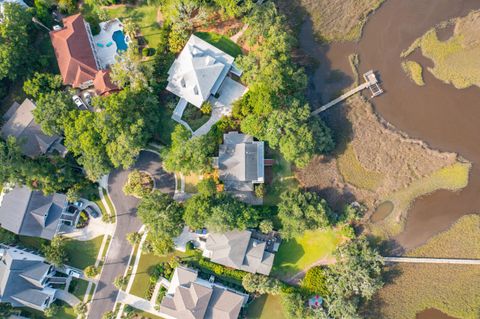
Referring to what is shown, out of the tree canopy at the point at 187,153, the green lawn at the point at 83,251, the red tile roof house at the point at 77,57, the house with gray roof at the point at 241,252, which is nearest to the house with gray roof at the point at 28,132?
the red tile roof house at the point at 77,57

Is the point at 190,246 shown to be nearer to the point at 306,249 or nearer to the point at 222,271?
the point at 222,271

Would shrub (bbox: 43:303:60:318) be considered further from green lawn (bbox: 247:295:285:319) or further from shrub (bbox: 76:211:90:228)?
green lawn (bbox: 247:295:285:319)

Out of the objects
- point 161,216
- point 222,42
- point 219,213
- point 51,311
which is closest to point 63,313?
point 51,311

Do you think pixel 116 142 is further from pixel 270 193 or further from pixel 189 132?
pixel 270 193

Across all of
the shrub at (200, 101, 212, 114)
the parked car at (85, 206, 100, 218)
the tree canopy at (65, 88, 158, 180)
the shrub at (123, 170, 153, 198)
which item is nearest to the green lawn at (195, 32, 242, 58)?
the shrub at (200, 101, 212, 114)

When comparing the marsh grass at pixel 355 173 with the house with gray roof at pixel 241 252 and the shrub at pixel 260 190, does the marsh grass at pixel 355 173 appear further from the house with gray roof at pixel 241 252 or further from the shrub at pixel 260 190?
the house with gray roof at pixel 241 252
